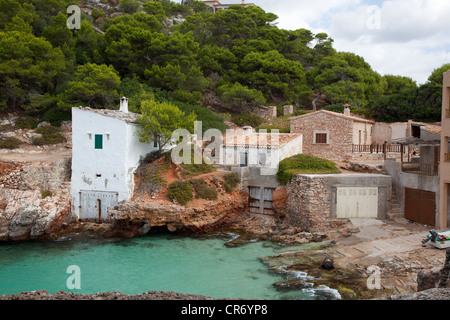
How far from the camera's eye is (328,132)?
2930cm

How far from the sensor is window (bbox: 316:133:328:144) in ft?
96.7

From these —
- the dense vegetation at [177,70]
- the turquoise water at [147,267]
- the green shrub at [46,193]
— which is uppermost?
the dense vegetation at [177,70]

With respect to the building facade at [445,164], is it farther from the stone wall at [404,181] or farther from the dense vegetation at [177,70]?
the dense vegetation at [177,70]

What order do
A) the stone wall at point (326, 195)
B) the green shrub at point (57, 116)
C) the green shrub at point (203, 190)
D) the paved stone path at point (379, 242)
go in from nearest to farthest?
the paved stone path at point (379, 242)
the stone wall at point (326, 195)
the green shrub at point (203, 190)
the green shrub at point (57, 116)

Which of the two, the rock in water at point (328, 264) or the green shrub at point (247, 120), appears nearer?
the rock in water at point (328, 264)

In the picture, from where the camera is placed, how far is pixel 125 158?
2288cm

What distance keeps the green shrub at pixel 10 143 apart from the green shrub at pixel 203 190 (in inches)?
604

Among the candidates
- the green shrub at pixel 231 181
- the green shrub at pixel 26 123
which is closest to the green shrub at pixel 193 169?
the green shrub at pixel 231 181

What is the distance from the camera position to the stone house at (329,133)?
94.3ft

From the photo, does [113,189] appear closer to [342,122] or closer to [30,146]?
[30,146]

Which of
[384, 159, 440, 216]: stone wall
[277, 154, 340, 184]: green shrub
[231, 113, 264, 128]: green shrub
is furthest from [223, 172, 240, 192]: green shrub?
[231, 113, 264, 128]: green shrub

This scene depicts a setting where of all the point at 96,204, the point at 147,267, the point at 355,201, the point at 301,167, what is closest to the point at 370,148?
the point at 301,167

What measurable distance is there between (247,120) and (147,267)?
23.3 m

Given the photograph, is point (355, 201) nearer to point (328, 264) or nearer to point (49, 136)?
point (328, 264)
